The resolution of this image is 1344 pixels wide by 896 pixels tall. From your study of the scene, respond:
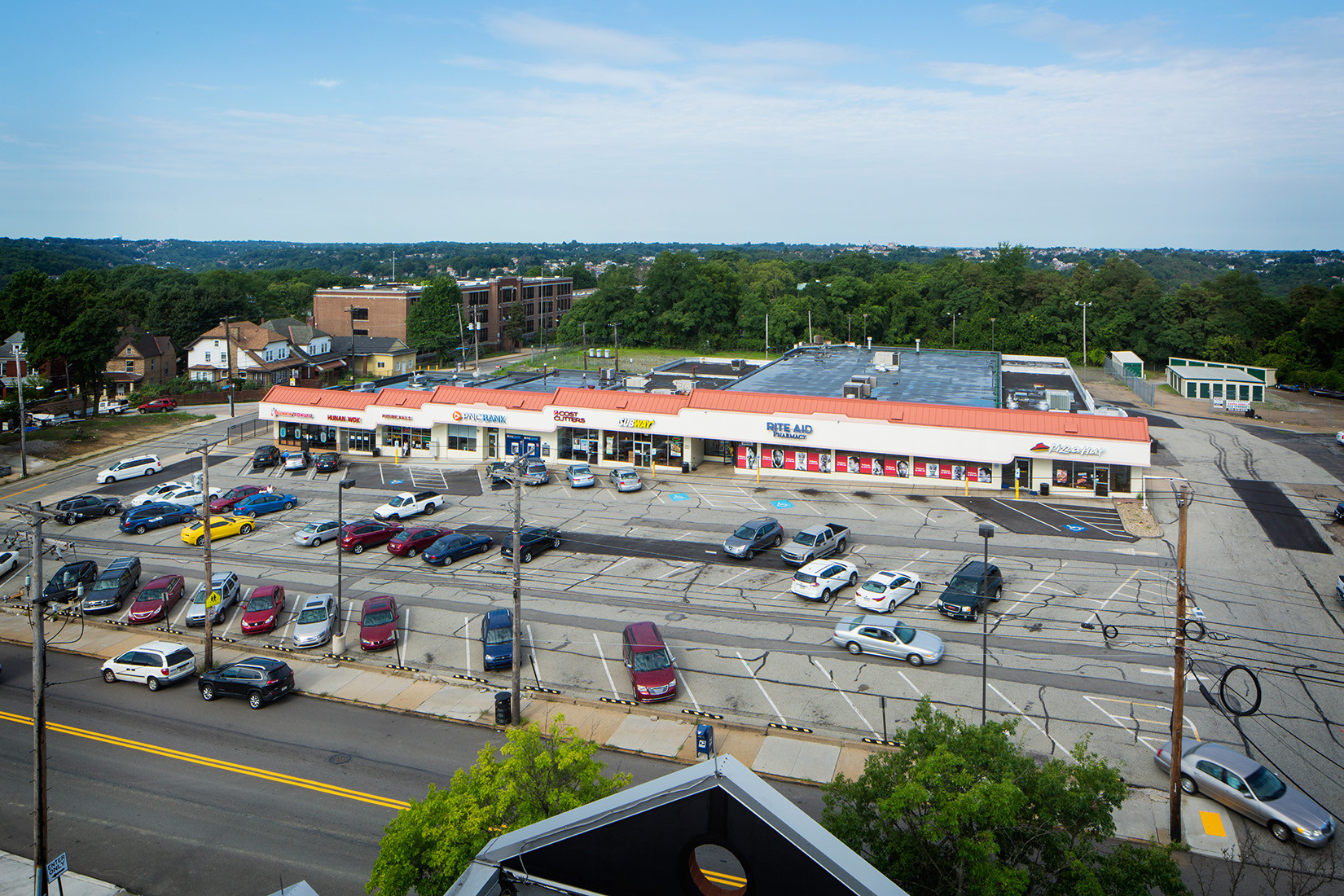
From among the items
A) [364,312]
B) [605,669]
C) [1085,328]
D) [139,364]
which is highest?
[364,312]

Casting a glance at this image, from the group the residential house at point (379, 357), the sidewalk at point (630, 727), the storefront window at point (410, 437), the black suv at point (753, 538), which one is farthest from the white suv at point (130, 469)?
the residential house at point (379, 357)

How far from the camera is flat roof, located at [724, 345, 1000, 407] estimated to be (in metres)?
58.1

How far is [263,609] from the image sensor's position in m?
31.8

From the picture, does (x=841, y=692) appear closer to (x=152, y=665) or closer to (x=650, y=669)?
(x=650, y=669)

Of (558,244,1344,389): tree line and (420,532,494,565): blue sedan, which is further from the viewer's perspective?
(558,244,1344,389): tree line

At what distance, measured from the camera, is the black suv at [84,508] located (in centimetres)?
4550

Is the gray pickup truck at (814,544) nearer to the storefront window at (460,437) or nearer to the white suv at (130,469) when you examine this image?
the storefront window at (460,437)

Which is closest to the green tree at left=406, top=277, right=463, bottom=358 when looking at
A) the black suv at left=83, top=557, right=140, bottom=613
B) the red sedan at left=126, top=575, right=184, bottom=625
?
the black suv at left=83, top=557, right=140, bottom=613

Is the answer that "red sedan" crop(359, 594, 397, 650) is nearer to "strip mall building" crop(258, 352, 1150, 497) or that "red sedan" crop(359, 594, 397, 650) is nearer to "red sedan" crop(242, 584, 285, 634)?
"red sedan" crop(242, 584, 285, 634)

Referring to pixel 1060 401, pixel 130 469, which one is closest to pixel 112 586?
pixel 130 469

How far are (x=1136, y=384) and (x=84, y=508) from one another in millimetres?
85026

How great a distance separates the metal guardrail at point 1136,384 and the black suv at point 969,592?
180 feet

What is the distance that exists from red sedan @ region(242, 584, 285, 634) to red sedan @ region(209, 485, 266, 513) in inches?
596

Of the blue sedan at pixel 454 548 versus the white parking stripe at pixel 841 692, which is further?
the blue sedan at pixel 454 548
